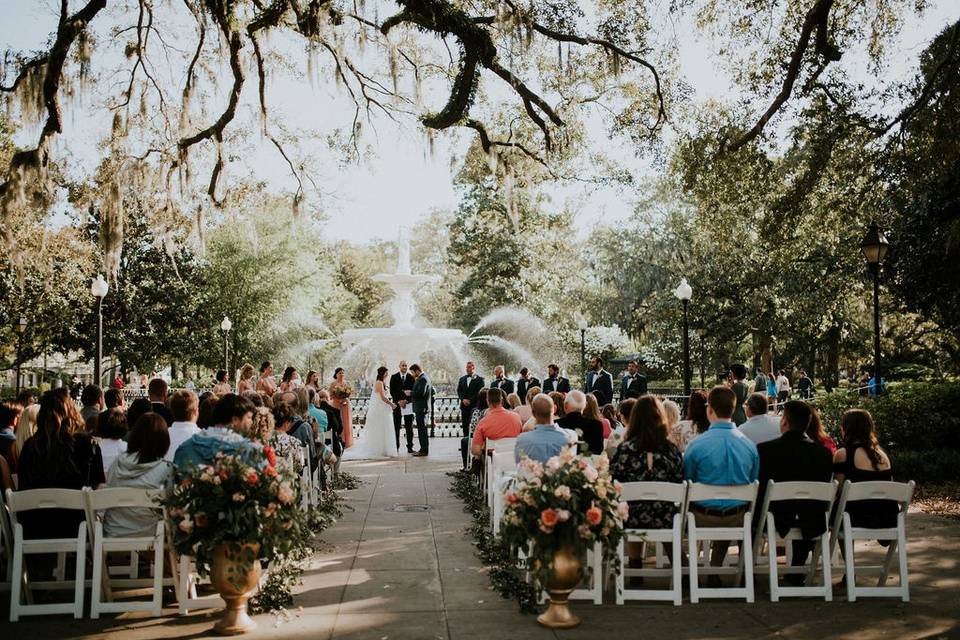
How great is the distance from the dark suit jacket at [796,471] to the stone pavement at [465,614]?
0.57m

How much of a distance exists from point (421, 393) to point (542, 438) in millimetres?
9261

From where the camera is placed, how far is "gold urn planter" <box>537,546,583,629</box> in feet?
18.4

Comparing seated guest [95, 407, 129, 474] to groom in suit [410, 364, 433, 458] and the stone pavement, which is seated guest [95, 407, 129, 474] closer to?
the stone pavement

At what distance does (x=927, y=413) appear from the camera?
45.3ft

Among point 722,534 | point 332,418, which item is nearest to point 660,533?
point 722,534

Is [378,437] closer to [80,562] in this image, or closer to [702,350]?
[80,562]

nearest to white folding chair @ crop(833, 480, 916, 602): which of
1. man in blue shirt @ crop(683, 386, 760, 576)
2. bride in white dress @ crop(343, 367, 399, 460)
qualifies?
man in blue shirt @ crop(683, 386, 760, 576)

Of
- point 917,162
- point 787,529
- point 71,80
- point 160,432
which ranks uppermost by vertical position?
point 71,80

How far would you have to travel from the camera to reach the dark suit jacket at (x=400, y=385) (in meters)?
17.1

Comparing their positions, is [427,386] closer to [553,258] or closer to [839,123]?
[839,123]

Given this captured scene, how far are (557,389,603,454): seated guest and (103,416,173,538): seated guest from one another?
414cm

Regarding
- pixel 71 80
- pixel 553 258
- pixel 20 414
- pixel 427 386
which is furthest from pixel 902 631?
pixel 553 258

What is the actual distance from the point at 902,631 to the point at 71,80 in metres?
14.5

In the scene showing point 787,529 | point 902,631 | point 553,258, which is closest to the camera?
point 902,631
